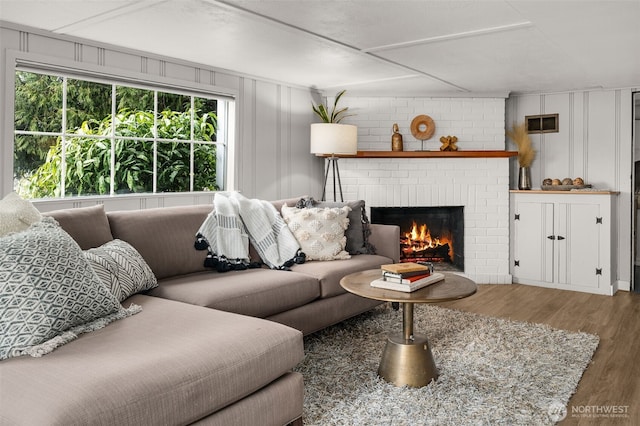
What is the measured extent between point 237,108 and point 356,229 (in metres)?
1.66

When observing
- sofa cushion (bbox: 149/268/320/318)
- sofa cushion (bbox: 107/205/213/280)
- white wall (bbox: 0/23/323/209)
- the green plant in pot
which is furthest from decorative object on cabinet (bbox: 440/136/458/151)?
sofa cushion (bbox: 107/205/213/280)

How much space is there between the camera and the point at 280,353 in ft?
6.50

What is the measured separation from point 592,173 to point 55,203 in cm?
501

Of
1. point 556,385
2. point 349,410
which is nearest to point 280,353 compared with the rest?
point 349,410

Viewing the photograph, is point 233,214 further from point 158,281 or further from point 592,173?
point 592,173

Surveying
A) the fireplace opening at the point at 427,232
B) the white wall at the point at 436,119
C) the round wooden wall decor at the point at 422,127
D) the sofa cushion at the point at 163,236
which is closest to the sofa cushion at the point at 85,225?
the sofa cushion at the point at 163,236

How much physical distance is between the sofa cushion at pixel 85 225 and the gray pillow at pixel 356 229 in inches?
63.2

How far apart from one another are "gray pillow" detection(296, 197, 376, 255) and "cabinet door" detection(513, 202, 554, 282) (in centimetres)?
220

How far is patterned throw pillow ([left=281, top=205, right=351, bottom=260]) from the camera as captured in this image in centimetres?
369

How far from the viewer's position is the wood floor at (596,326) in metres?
2.42

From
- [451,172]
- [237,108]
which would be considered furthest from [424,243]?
[237,108]

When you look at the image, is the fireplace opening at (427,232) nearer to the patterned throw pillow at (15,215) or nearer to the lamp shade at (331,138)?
the lamp shade at (331,138)

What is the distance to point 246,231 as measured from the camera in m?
3.60

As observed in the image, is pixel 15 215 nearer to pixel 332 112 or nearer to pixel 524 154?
pixel 332 112
